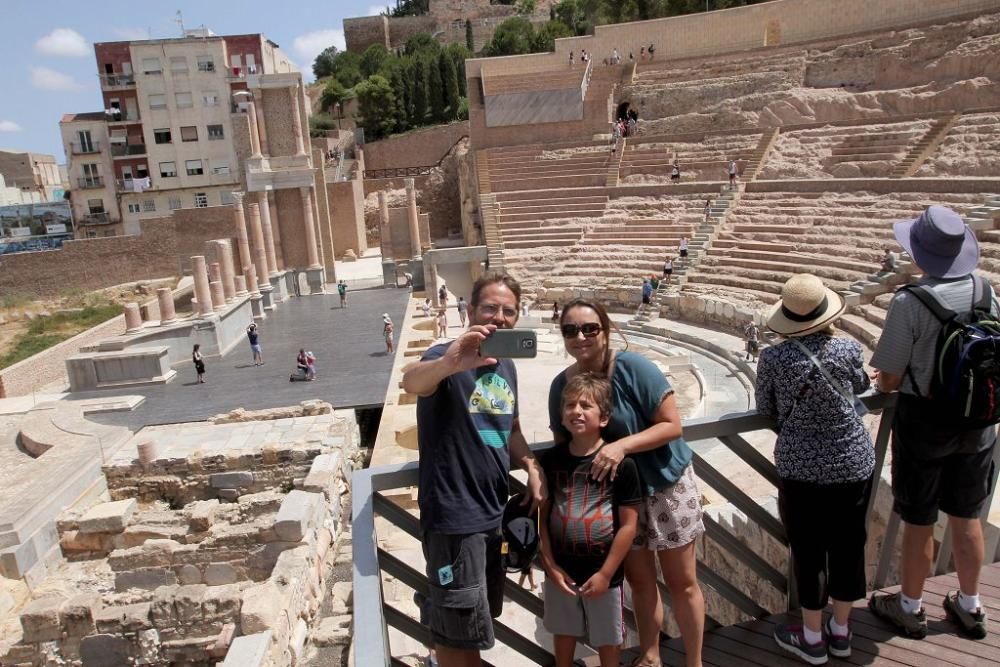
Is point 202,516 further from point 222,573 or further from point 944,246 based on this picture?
point 944,246

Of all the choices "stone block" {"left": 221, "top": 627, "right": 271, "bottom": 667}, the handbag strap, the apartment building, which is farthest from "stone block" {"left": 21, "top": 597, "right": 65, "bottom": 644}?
the apartment building

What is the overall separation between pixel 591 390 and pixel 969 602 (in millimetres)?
1780

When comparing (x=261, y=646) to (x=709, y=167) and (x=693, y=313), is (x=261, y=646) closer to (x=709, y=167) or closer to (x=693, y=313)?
(x=693, y=313)

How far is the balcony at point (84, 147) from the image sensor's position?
131 ft

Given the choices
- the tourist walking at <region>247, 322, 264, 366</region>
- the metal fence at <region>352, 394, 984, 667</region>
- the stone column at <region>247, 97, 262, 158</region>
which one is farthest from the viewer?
the stone column at <region>247, 97, 262, 158</region>

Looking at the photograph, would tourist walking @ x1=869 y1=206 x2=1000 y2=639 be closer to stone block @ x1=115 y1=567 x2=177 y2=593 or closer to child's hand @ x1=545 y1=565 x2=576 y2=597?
child's hand @ x1=545 y1=565 x2=576 y2=597

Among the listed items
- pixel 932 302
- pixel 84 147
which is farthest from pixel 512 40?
pixel 932 302

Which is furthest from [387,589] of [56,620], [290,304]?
[290,304]

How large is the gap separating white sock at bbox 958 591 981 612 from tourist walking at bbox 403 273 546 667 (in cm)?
176

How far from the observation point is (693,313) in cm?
Result: 1888

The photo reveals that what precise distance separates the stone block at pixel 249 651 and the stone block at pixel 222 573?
2.41m

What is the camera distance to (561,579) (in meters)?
2.54

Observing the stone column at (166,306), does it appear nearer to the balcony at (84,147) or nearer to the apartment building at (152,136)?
the apartment building at (152,136)

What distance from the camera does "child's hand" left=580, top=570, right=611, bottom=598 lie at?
2.50m
